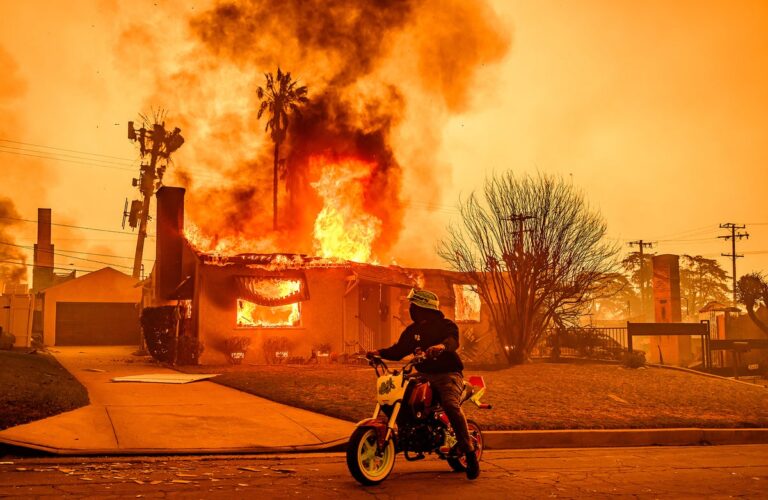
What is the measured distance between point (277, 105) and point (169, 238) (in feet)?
46.6

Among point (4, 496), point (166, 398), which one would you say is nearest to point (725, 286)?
point (166, 398)

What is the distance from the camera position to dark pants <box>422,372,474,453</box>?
725 centimetres

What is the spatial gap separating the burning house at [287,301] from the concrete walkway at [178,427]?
33.0 ft

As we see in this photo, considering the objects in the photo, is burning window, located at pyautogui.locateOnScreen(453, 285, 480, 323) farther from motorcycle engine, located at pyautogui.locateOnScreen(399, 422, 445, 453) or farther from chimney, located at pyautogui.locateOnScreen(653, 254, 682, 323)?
motorcycle engine, located at pyautogui.locateOnScreen(399, 422, 445, 453)

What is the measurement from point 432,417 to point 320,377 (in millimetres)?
10198

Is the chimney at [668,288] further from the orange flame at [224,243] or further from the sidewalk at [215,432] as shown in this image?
the sidewalk at [215,432]

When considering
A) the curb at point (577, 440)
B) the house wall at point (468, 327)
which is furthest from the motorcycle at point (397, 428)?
the house wall at point (468, 327)

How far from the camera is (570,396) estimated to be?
557 inches

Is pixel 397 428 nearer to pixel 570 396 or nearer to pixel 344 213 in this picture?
pixel 570 396

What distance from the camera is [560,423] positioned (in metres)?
10.9

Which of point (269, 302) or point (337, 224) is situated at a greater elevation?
point (337, 224)


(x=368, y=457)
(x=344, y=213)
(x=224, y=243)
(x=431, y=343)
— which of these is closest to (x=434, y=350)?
(x=431, y=343)

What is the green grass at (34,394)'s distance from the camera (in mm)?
10133

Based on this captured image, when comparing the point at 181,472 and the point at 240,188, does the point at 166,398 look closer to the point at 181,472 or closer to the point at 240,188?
the point at 181,472
